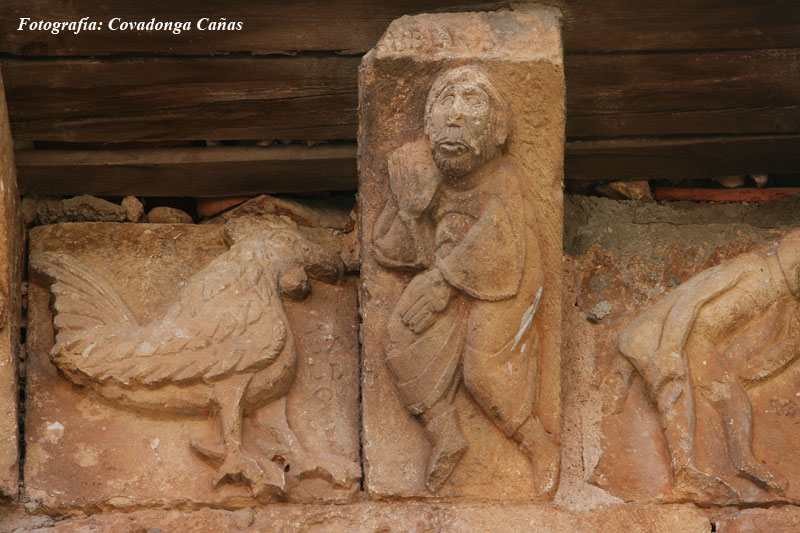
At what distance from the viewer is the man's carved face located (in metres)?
3.98

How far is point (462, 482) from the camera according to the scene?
407 cm

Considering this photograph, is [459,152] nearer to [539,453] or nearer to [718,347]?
[539,453]

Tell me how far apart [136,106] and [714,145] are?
188 cm

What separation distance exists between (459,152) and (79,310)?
127cm

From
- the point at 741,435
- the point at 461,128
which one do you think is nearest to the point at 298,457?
the point at 461,128

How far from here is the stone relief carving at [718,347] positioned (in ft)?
13.7

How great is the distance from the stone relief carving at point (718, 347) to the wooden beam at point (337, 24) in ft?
2.23

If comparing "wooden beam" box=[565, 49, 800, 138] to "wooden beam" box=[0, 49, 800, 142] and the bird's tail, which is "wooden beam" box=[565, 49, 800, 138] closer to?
"wooden beam" box=[0, 49, 800, 142]

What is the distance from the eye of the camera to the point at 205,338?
13.9 ft

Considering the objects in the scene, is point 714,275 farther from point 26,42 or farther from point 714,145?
point 26,42

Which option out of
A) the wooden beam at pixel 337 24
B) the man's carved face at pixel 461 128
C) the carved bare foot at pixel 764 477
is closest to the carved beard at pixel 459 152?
the man's carved face at pixel 461 128

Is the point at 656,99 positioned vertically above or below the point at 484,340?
above

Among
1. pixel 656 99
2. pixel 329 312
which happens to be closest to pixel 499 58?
pixel 656 99

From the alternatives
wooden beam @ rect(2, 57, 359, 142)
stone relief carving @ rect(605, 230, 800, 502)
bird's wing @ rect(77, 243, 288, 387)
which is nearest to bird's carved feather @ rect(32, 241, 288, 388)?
bird's wing @ rect(77, 243, 288, 387)
